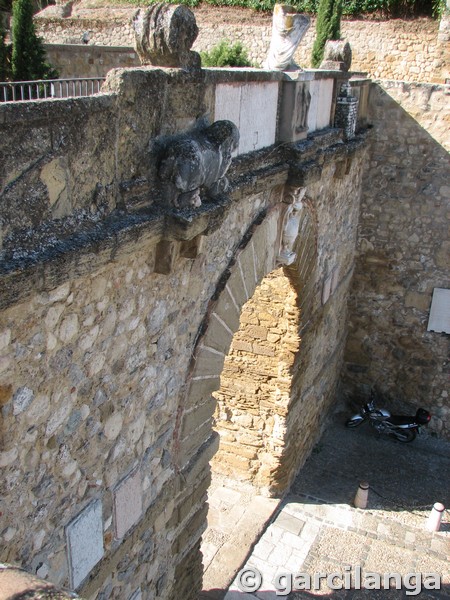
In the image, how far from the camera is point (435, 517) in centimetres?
741

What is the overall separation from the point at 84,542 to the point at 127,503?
422 millimetres

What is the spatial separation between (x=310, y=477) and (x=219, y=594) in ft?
7.96

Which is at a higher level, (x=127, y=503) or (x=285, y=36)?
(x=285, y=36)

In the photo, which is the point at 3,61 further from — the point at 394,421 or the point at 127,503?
the point at 127,503

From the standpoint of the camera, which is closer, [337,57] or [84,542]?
[84,542]

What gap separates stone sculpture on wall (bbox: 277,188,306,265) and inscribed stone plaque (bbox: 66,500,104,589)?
3001 millimetres

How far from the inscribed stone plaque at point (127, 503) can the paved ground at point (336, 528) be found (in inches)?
117

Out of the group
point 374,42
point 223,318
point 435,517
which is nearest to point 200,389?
point 223,318

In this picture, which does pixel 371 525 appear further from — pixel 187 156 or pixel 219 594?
pixel 187 156

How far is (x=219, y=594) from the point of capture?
6176mm

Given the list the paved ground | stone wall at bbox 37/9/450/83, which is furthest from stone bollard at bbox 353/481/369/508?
stone wall at bbox 37/9/450/83

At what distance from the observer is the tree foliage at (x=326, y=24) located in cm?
1508

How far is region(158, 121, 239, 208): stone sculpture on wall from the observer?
125 inches

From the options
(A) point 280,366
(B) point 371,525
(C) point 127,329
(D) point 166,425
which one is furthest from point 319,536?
(C) point 127,329
